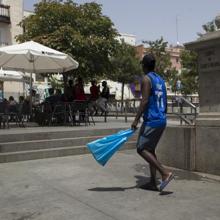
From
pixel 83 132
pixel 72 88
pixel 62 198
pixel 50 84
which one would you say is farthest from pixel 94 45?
pixel 50 84

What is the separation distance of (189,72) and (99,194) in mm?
33189

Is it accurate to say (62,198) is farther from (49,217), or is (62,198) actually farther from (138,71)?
(138,71)

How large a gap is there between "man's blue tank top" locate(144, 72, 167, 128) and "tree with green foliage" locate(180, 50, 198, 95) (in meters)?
28.2

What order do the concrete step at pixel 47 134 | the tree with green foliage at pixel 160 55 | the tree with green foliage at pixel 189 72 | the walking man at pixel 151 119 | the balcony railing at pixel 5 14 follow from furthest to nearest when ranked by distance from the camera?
the tree with green foliage at pixel 160 55 < the balcony railing at pixel 5 14 < the tree with green foliage at pixel 189 72 < the concrete step at pixel 47 134 < the walking man at pixel 151 119

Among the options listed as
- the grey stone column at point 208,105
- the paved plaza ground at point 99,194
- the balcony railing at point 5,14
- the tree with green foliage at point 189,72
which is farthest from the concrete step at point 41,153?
the balcony railing at point 5,14

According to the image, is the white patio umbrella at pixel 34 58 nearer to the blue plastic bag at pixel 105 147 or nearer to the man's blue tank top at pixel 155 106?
the blue plastic bag at pixel 105 147

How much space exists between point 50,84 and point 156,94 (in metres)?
42.9

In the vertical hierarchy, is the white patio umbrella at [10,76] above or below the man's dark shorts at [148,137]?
above

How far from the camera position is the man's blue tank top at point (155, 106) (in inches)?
229

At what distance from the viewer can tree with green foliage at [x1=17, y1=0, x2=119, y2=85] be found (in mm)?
19688

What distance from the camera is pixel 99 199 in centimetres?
551

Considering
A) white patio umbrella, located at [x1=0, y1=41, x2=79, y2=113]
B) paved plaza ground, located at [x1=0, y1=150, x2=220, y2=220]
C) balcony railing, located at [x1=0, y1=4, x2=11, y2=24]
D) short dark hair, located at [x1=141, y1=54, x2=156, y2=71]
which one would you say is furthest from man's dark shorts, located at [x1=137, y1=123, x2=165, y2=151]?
balcony railing, located at [x1=0, y1=4, x2=11, y2=24]

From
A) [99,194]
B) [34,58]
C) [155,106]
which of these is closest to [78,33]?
[34,58]

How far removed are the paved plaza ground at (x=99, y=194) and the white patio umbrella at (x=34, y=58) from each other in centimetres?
476
